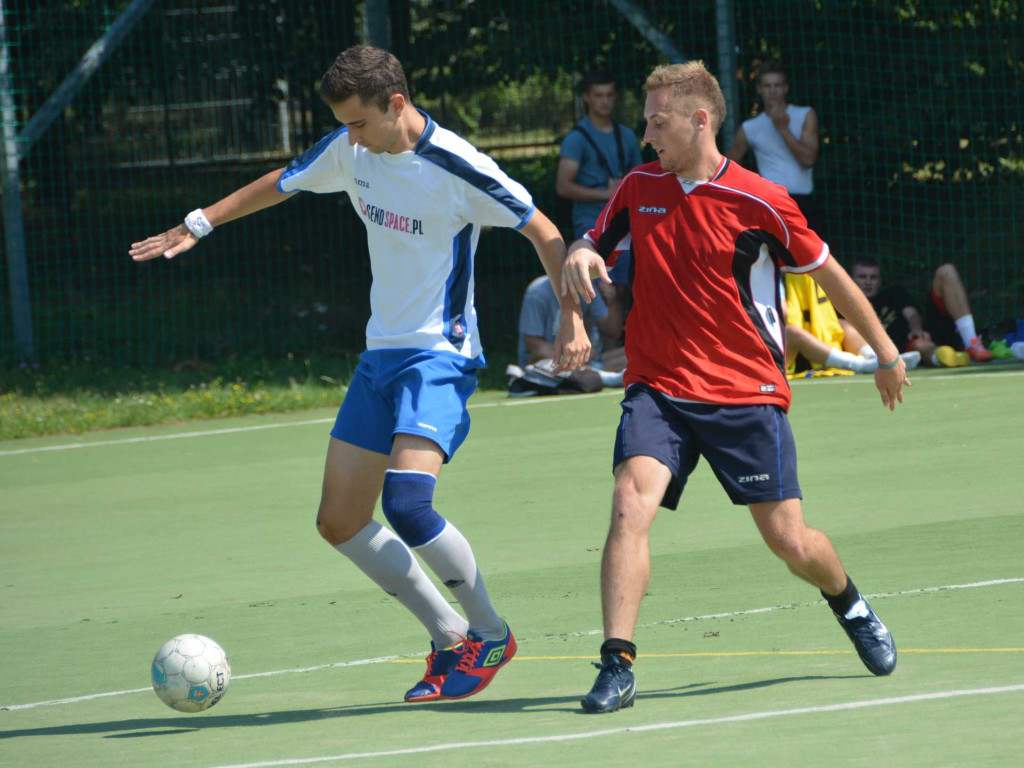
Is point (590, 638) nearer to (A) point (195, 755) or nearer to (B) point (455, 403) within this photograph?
(B) point (455, 403)

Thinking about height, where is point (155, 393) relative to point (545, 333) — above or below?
below

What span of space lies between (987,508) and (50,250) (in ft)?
34.1

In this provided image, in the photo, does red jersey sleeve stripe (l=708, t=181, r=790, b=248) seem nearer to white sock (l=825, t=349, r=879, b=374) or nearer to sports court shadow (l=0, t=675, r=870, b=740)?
sports court shadow (l=0, t=675, r=870, b=740)

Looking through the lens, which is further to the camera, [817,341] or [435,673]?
[817,341]

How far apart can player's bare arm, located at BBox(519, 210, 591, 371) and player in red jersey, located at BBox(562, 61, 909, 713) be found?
0.11 metres

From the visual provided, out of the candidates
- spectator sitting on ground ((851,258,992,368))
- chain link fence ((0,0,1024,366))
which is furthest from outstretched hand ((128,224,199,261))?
chain link fence ((0,0,1024,366))

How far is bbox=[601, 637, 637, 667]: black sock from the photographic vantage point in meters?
4.59

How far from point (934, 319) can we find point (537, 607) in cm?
752

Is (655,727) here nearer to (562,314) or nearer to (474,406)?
(562,314)

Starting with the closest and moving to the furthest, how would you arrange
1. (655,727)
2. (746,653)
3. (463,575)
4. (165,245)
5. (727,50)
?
(655,727) → (463,575) → (746,653) → (165,245) → (727,50)

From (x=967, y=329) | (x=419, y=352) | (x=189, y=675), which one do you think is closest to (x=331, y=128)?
(x=967, y=329)

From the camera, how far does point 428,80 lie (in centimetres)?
1653

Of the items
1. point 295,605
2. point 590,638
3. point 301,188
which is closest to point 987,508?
point 590,638

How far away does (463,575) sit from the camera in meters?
5.10
